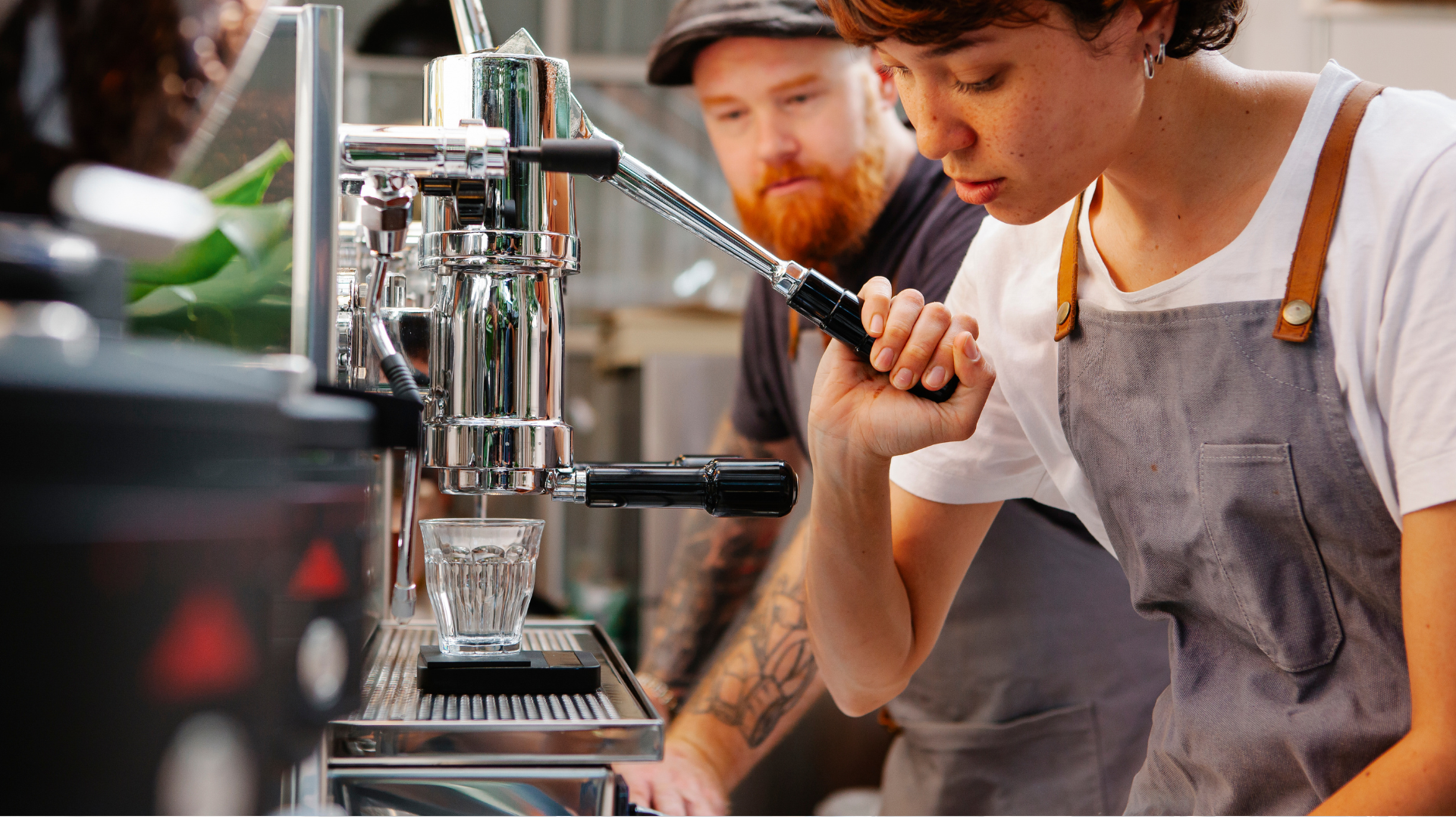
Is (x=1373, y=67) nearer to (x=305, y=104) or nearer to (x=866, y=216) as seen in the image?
(x=866, y=216)

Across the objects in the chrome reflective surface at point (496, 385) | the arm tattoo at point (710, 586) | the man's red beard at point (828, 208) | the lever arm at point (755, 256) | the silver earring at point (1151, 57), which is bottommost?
the arm tattoo at point (710, 586)

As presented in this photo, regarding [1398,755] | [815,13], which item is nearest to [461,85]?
[1398,755]

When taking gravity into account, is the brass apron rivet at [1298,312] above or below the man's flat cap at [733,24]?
below

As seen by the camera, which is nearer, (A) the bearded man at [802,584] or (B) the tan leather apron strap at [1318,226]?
(B) the tan leather apron strap at [1318,226]

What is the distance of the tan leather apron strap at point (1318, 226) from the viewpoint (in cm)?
62

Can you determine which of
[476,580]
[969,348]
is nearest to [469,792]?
[476,580]

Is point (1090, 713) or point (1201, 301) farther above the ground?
point (1201, 301)

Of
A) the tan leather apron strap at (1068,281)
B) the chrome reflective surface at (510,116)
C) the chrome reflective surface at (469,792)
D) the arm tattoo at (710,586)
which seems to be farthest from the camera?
the arm tattoo at (710,586)

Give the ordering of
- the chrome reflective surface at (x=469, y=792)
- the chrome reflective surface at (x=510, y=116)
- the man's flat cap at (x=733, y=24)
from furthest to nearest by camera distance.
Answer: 1. the man's flat cap at (x=733, y=24)
2. the chrome reflective surface at (x=510, y=116)
3. the chrome reflective surface at (x=469, y=792)

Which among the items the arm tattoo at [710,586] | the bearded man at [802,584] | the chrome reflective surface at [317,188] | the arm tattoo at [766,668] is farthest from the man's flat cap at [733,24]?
the chrome reflective surface at [317,188]

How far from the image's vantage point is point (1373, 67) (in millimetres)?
2529

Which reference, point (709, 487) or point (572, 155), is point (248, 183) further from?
point (709, 487)

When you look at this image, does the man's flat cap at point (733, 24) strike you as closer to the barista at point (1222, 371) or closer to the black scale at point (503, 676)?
the barista at point (1222, 371)

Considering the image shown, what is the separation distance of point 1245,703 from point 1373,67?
7.93ft
